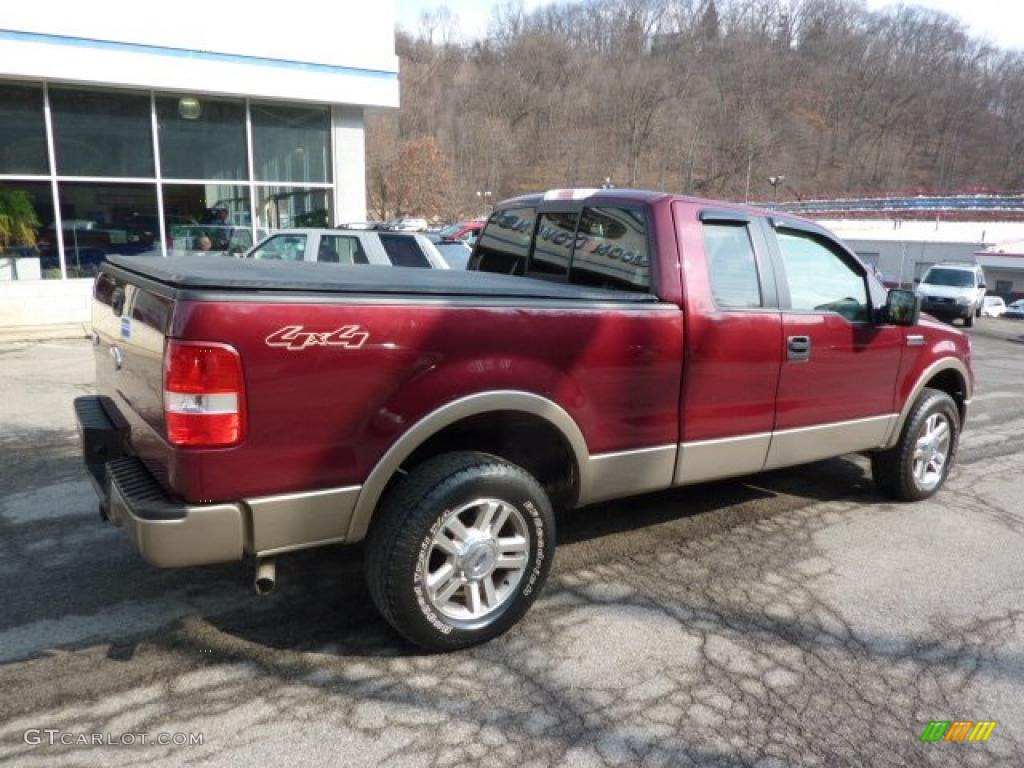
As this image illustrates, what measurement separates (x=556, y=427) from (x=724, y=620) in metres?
1.21

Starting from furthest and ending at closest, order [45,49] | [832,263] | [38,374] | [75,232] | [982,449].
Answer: [75,232] → [45,49] → [38,374] → [982,449] → [832,263]

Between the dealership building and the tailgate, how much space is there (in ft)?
34.4

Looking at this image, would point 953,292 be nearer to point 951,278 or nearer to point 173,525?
point 951,278

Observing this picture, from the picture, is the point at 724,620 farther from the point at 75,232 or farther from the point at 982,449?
the point at 75,232

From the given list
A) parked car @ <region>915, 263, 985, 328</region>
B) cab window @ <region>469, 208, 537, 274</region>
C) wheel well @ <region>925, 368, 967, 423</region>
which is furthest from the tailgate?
parked car @ <region>915, 263, 985, 328</region>

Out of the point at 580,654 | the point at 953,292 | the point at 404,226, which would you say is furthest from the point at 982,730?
the point at 953,292

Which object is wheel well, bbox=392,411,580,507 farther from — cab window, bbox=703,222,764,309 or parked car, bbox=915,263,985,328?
parked car, bbox=915,263,985,328

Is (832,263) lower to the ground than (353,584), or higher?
higher

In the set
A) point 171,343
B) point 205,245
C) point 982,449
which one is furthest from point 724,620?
point 205,245

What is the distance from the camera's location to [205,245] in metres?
14.0

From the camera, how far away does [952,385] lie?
18.3 ft

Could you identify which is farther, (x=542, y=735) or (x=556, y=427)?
(x=556, y=427)

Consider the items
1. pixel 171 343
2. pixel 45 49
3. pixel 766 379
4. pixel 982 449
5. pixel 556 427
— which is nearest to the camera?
pixel 171 343

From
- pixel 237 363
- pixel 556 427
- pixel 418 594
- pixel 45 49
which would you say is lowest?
pixel 418 594
